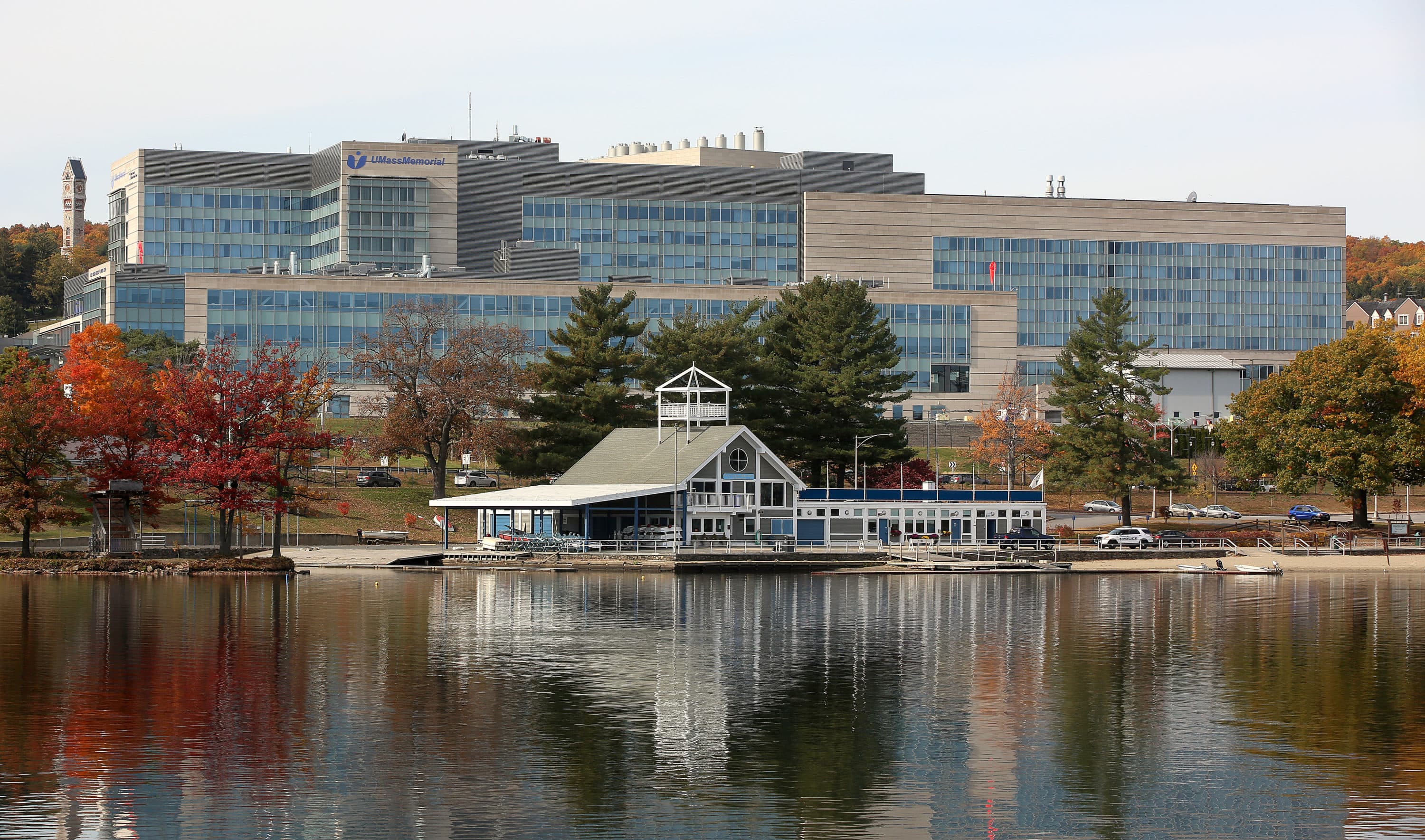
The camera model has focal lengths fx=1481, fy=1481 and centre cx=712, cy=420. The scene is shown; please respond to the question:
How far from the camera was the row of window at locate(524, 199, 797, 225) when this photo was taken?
180 metres

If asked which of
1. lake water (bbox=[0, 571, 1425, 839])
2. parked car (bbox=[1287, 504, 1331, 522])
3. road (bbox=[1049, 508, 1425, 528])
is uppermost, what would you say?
parked car (bbox=[1287, 504, 1331, 522])

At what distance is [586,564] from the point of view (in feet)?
261

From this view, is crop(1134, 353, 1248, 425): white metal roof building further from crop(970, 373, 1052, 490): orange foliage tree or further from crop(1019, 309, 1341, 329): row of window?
crop(970, 373, 1052, 490): orange foliage tree

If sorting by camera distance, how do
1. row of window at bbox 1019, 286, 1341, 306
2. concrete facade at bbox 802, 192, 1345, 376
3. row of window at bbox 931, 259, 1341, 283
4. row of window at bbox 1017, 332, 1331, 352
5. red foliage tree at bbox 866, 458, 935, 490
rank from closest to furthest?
1. red foliage tree at bbox 866, 458, 935, 490
2. concrete facade at bbox 802, 192, 1345, 376
3. row of window at bbox 931, 259, 1341, 283
4. row of window at bbox 1019, 286, 1341, 306
5. row of window at bbox 1017, 332, 1331, 352

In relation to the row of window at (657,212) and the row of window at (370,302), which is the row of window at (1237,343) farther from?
the row of window at (370,302)

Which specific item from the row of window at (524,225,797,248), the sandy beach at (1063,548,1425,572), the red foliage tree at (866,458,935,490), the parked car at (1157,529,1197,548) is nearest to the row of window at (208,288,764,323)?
the row of window at (524,225,797,248)

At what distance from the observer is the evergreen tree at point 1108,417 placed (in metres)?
98.8

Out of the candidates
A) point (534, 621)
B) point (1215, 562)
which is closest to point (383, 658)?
point (534, 621)

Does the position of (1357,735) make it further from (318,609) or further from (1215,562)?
(1215,562)

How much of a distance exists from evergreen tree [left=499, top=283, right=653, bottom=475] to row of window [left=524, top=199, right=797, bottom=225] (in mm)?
78295

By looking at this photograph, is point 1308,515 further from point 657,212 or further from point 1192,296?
point 657,212

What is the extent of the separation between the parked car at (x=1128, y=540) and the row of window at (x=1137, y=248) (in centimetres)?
9489

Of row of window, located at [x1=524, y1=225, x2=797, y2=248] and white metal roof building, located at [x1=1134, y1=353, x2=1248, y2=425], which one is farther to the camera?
row of window, located at [x1=524, y1=225, x2=797, y2=248]

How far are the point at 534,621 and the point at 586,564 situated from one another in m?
28.7
